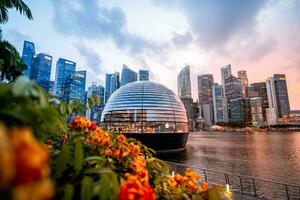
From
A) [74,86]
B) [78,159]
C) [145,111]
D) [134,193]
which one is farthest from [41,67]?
[134,193]

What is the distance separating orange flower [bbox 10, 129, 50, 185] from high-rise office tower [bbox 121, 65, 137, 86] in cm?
18479

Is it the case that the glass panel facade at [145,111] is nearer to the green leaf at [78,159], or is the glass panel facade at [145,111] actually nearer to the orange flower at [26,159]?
the green leaf at [78,159]

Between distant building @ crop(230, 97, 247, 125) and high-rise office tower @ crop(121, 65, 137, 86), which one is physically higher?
high-rise office tower @ crop(121, 65, 137, 86)

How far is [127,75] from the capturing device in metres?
186

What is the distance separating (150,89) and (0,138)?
3935cm

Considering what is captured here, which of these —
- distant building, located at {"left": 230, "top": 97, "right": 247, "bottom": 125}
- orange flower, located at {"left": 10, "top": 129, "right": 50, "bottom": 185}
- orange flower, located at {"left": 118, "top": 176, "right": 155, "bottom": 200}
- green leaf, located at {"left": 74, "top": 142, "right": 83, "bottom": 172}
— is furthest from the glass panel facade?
distant building, located at {"left": 230, "top": 97, "right": 247, "bottom": 125}

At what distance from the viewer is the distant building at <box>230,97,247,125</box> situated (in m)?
175

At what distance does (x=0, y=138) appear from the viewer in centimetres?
44

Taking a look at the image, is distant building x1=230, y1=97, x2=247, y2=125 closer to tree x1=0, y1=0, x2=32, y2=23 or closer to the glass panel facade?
the glass panel facade

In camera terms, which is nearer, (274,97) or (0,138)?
(0,138)

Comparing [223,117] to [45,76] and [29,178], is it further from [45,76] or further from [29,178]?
[29,178]

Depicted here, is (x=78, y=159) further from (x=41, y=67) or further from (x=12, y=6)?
(x=41, y=67)

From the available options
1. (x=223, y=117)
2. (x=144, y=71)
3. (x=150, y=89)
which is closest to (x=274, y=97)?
(x=223, y=117)

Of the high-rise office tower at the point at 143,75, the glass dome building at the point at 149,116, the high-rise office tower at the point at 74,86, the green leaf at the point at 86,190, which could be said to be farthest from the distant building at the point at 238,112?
the green leaf at the point at 86,190
